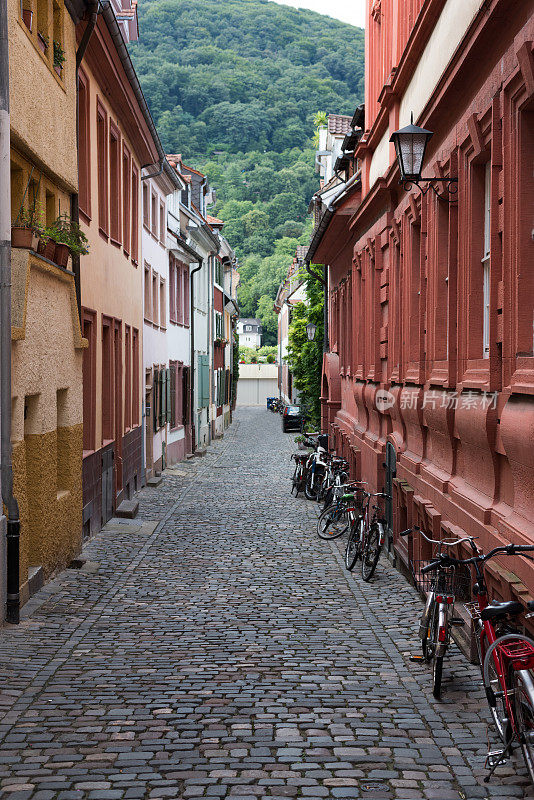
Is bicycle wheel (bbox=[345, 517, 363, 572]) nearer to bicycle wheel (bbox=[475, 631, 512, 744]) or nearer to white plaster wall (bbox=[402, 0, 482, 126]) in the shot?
white plaster wall (bbox=[402, 0, 482, 126])

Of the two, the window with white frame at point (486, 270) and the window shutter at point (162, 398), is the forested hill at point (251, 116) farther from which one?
the window with white frame at point (486, 270)

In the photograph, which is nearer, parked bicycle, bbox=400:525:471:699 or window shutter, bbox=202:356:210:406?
parked bicycle, bbox=400:525:471:699

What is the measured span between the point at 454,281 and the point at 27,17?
5.21 m

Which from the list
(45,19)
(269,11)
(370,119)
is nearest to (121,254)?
(370,119)

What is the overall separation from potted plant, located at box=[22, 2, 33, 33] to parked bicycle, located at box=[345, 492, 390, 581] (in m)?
6.58

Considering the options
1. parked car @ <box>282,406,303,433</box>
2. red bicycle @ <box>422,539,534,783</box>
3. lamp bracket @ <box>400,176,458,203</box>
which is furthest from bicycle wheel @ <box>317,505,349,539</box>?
parked car @ <box>282,406,303,433</box>

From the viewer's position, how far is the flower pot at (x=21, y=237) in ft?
30.7

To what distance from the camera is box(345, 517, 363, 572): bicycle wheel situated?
1255 cm

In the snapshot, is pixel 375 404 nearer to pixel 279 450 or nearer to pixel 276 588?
pixel 276 588

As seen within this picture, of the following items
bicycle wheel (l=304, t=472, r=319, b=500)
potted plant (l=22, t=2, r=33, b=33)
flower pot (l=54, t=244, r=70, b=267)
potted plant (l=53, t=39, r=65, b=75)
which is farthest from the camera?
bicycle wheel (l=304, t=472, r=319, b=500)

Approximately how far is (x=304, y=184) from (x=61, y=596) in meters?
101

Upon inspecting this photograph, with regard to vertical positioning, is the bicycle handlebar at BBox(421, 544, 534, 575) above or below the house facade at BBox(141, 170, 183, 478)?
below

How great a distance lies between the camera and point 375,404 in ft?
50.2

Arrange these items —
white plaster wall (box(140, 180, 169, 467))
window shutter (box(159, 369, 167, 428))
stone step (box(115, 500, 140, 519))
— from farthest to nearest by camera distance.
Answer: window shutter (box(159, 369, 167, 428)), white plaster wall (box(140, 180, 169, 467)), stone step (box(115, 500, 140, 519))
